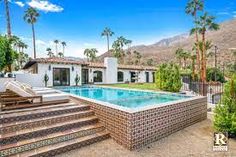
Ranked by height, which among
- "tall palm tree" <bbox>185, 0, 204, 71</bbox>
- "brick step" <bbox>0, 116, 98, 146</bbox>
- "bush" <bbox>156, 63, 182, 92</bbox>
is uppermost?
"tall palm tree" <bbox>185, 0, 204, 71</bbox>

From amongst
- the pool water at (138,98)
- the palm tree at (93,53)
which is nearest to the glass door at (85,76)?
the pool water at (138,98)

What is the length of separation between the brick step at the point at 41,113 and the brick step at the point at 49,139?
113 centimetres

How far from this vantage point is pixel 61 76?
24.7 meters

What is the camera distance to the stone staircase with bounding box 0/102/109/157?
570 cm

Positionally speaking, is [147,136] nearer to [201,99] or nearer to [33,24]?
[201,99]

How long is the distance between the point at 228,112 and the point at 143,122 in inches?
128

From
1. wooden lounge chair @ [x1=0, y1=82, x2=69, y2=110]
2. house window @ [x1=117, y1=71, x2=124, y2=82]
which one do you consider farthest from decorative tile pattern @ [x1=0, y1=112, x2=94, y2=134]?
house window @ [x1=117, y1=71, x2=124, y2=82]

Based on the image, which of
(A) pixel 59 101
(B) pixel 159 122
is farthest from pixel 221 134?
(A) pixel 59 101

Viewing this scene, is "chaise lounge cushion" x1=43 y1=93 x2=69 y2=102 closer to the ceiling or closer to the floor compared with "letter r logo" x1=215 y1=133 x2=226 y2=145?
closer to the ceiling

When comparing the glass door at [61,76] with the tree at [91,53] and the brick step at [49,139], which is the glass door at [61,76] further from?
the tree at [91,53]

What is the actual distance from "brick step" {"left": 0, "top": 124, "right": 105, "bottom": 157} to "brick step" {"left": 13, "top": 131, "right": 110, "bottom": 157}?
16 cm

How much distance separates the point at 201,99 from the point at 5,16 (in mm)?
28844

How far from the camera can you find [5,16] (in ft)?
92.3

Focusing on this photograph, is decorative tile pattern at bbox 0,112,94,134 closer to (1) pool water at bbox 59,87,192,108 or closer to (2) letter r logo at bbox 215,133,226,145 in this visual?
(1) pool water at bbox 59,87,192,108
